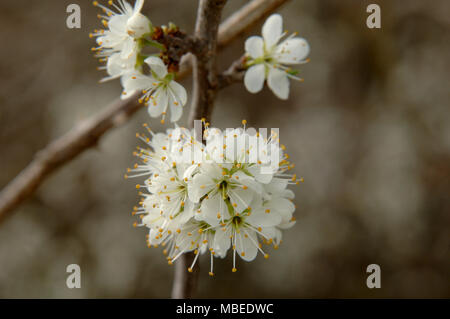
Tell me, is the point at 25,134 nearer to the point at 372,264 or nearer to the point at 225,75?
the point at 225,75

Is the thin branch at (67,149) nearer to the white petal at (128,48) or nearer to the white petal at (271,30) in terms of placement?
the white petal at (271,30)

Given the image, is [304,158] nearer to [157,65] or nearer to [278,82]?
[278,82]

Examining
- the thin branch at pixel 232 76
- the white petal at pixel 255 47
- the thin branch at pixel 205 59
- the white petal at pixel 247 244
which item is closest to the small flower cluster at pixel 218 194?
the white petal at pixel 247 244

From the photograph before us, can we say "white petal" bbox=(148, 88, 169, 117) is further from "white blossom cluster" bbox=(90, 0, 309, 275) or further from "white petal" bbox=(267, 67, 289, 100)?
"white petal" bbox=(267, 67, 289, 100)

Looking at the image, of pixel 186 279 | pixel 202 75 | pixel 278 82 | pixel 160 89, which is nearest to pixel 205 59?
pixel 202 75

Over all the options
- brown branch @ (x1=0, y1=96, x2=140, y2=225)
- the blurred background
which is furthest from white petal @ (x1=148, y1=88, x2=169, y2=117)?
the blurred background
